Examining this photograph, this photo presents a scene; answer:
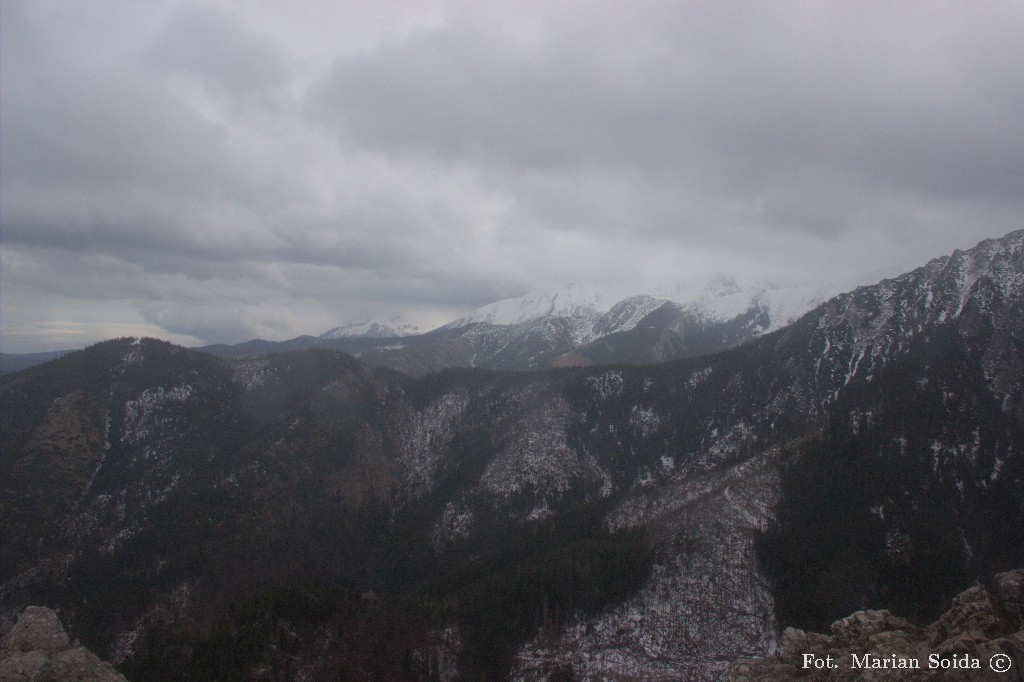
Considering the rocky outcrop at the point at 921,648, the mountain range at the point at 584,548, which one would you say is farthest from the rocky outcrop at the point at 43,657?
the rocky outcrop at the point at 921,648

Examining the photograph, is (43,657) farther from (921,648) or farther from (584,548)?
(584,548)

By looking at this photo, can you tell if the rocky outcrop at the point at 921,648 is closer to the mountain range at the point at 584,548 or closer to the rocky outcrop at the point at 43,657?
the mountain range at the point at 584,548

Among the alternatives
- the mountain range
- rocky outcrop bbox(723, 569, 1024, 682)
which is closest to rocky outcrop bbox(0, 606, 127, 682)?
the mountain range

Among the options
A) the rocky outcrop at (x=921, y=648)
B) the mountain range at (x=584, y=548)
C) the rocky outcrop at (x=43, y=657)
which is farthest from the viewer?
the mountain range at (x=584, y=548)

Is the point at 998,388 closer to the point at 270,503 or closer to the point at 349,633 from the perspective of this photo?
the point at 349,633

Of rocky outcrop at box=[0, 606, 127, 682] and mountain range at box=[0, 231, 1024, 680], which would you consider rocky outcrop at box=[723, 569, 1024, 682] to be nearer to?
mountain range at box=[0, 231, 1024, 680]

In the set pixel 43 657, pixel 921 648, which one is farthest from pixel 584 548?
pixel 43 657
